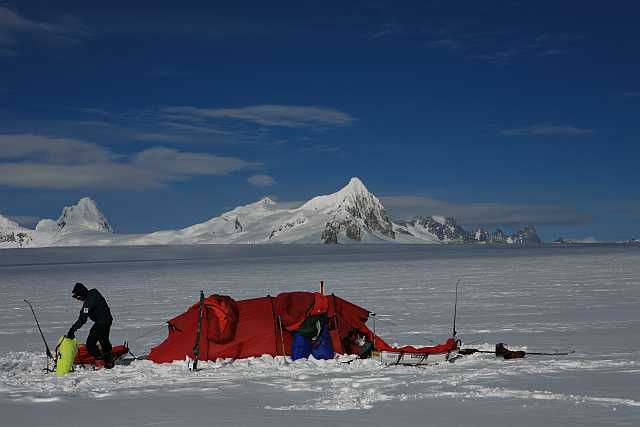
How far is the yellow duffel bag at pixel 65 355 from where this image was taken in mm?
11133

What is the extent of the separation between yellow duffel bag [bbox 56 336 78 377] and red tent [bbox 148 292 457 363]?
1391 millimetres

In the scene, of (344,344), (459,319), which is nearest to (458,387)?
(344,344)

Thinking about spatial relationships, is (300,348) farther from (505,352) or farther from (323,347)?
(505,352)

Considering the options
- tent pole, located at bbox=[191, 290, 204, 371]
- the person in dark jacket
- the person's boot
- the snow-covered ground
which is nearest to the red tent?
tent pole, located at bbox=[191, 290, 204, 371]

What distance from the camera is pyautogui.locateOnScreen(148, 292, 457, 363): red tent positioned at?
39.7ft

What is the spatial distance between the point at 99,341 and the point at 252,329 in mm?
2448

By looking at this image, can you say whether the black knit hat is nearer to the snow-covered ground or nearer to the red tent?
the snow-covered ground

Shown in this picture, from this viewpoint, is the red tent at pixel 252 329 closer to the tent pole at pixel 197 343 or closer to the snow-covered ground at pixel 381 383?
the tent pole at pixel 197 343

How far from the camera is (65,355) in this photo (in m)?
11.2

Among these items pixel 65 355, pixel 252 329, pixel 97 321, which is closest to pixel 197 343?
pixel 252 329

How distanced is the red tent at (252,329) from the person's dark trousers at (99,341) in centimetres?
77

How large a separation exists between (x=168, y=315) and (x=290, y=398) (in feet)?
34.8

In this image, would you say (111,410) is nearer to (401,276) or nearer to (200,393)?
(200,393)

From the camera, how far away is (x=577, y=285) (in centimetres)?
2647
